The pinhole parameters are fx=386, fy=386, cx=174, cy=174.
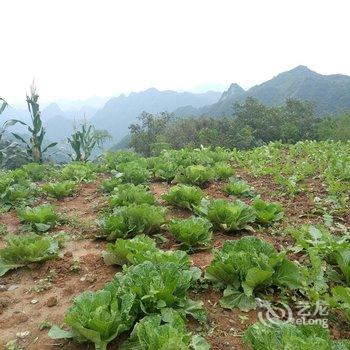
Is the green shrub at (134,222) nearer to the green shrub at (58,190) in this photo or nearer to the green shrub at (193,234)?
the green shrub at (193,234)

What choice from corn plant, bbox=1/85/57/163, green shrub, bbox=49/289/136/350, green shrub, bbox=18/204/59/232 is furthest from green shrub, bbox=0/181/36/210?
corn plant, bbox=1/85/57/163

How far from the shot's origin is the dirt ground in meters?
2.71

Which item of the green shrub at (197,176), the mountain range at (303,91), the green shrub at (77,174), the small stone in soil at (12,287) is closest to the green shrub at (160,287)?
the small stone in soil at (12,287)

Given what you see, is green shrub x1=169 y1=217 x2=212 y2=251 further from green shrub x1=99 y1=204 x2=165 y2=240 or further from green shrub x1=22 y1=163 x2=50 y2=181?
green shrub x1=22 y1=163 x2=50 y2=181

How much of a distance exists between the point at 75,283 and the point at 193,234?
1.22 metres

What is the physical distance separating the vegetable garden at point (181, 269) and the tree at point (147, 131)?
33493 mm

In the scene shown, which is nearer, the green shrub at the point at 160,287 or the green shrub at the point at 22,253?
the green shrub at the point at 160,287

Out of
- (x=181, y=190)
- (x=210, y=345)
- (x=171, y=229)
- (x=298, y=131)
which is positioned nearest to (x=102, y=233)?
(x=171, y=229)

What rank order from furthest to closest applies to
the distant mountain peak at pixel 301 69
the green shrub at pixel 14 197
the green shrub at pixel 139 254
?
the distant mountain peak at pixel 301 69 → the green shrub at pixel 14 197 → the green shrub at pixel 139 254

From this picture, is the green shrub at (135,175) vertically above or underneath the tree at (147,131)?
above

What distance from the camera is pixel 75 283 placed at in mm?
3521

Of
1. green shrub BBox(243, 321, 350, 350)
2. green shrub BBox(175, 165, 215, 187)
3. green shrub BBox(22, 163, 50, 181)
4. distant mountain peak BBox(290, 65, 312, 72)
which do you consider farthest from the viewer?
distant mountain peak BBox(290, 65, 312, 72)

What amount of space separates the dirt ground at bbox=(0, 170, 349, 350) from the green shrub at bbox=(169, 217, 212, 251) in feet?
0.36

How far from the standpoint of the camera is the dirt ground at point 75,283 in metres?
2.71
